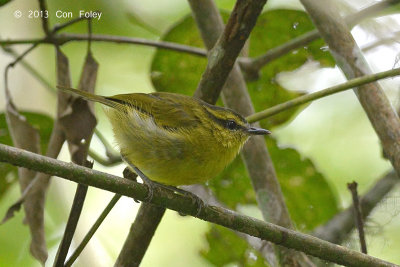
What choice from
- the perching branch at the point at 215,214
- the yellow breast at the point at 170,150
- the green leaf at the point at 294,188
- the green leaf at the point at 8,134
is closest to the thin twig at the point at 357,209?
the perching branch at the point at 215,214

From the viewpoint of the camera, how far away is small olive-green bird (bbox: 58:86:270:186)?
3.00 metres

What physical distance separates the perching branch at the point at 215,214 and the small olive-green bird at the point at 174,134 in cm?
39

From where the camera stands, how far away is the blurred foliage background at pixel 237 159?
3979 millimetres

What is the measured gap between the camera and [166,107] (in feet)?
10.9

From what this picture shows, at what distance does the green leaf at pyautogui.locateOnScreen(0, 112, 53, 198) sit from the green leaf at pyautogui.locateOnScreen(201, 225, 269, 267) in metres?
1.36

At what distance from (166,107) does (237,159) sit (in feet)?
3.33

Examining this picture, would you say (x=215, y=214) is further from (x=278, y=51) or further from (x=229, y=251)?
(x=229, y=251)

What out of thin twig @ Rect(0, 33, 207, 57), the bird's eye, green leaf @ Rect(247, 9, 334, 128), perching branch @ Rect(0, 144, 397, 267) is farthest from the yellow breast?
green leaf @ Rect(247, 9, 334, 128)

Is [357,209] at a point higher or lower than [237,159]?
higher

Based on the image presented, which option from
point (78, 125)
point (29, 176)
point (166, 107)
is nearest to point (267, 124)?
point (166, 107)

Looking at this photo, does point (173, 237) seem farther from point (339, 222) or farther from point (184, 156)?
point (184, 156)

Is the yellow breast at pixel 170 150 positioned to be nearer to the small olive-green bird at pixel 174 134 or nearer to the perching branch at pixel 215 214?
the small olive-green bird at pixel 174 134

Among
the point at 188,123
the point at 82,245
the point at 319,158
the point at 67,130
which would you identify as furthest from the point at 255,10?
the point at 319,158

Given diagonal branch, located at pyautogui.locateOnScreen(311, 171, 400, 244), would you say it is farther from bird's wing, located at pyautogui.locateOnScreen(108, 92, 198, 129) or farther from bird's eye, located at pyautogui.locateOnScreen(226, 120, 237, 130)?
bird's wing, located at pyautogui.locateOnScreen(108, 92, 198, 129)
